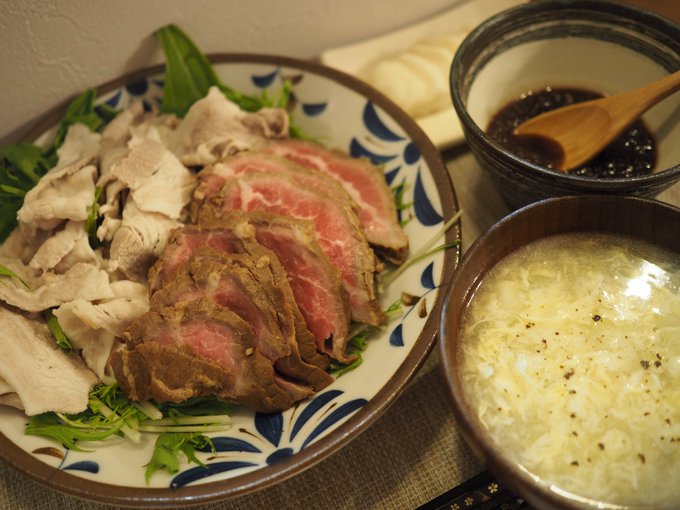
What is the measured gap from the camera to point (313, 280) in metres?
1.91

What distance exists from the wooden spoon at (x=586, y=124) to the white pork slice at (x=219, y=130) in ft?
3.07

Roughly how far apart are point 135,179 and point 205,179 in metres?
0.24

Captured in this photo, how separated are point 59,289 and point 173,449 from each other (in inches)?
25.9

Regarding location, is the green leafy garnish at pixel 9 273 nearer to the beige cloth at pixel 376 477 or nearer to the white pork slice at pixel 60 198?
the white pork slice at pixel 60 198

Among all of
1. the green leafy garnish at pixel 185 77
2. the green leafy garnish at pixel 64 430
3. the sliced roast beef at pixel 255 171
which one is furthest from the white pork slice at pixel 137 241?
the green leafy garnish at pixel 185 77

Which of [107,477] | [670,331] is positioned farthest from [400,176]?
[107,477]

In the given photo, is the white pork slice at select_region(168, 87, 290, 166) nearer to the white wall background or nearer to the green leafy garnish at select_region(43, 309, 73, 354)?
the white wall background

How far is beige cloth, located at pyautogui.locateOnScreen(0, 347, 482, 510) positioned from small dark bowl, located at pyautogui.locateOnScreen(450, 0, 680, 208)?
841 millimetres

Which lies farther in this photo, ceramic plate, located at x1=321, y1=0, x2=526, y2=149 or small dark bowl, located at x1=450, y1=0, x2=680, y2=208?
ceramic plate, located at x1=321, y1=0, x2=526, y2=149

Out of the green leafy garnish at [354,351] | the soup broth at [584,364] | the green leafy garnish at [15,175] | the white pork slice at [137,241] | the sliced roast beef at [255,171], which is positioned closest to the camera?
the soup broth at [584,364]

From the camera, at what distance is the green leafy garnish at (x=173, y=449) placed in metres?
1.72

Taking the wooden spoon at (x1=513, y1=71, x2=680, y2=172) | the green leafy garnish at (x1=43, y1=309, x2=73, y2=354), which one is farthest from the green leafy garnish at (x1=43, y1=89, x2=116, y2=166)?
the wooden spoon at (x1=513, y1=71, x2=680, y2=172)

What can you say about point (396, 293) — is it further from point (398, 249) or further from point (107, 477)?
point (107, 477)

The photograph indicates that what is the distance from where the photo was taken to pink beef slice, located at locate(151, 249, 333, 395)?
179 cm
